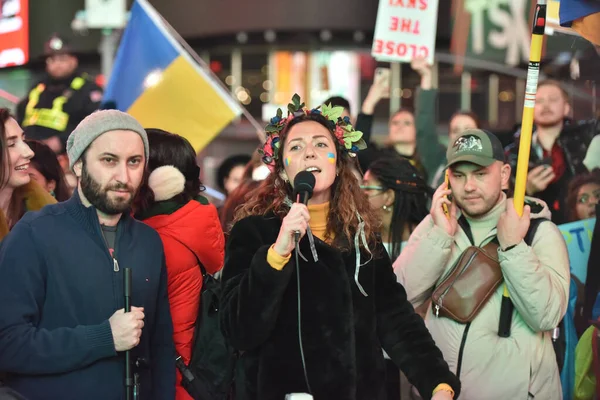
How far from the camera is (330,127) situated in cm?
446

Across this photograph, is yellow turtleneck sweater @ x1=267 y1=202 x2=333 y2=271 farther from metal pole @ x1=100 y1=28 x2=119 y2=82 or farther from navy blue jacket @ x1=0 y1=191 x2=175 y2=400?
metal pole @ x1=100 y1=28 x2=119 y2=82

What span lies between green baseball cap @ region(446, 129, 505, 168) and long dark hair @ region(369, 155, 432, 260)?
1.44 meters

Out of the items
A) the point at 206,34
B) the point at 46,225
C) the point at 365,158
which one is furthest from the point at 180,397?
the point at 206,34

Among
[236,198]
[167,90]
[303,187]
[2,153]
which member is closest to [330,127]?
[303,187]

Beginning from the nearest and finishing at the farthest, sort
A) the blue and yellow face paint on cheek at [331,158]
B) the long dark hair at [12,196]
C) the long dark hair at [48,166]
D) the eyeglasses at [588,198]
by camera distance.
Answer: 1. the blue and yellow face paint on cheek at [331,158]
2. the long dark hair at [12,196]
3. the long dark hair at [48,166]
4. the eyeglasses at [588,198]

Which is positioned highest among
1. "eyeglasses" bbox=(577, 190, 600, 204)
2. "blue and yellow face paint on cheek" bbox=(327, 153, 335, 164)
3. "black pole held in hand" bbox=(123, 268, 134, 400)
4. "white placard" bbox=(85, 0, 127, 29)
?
"white placard" bbox=(85, 0, 127, 29)

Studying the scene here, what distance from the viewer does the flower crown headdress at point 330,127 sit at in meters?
4.49

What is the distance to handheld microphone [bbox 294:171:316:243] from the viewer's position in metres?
3.87

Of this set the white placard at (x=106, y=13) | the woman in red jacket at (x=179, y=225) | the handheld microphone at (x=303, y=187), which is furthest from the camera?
the white placard at (x=106, y=13)

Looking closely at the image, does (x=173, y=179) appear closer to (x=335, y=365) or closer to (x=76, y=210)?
(x=76, y=210)

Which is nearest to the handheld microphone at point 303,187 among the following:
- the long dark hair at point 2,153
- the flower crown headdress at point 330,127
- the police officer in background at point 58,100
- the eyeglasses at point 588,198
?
the flower crown headdress at point 330,127

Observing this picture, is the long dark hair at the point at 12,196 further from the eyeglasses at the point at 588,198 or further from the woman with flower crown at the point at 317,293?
the eyeglasses at the point at 588,198

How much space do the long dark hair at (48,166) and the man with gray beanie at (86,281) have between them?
1940 mm

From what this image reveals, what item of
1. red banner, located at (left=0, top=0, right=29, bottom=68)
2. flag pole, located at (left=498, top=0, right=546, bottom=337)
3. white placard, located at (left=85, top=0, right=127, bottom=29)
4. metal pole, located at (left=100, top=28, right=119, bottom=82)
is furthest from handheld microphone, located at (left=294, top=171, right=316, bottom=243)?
red banner, located at (left=0, top=0, right=29, bottom=68)
